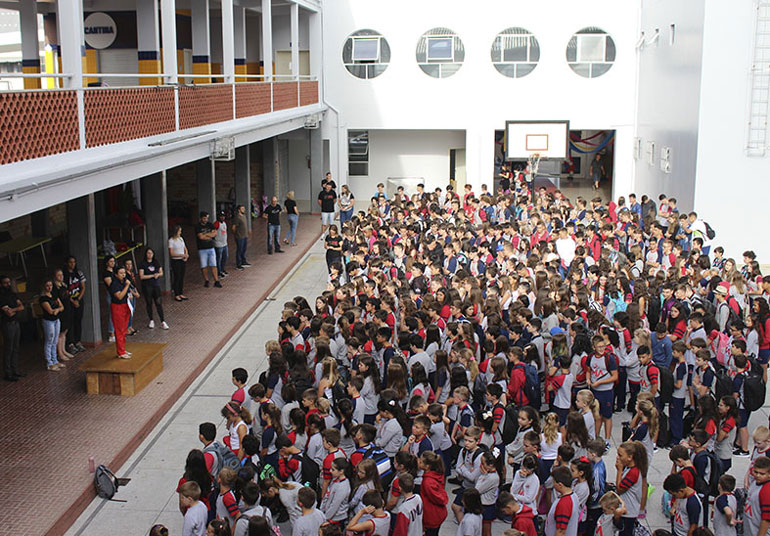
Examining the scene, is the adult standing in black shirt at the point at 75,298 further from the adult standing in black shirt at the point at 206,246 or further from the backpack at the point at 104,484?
the backpack at the point at 104,484

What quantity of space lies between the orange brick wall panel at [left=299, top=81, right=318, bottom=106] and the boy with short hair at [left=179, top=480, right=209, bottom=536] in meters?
18.8

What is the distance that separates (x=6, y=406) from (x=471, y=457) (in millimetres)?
6848

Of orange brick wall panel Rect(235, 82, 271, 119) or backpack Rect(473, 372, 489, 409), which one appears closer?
backpack Rect(473, 372, 489, 409)

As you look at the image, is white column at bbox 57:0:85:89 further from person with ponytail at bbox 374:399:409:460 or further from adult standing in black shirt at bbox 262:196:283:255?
adult standing in black shirt at bbox 262:196:283:255

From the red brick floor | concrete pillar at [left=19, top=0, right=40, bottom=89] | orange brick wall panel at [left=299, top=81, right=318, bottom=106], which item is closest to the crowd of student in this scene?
the red brick floor

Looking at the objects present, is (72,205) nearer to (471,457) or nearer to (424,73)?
(471,457)

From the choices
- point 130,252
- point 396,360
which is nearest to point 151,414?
point 396,360

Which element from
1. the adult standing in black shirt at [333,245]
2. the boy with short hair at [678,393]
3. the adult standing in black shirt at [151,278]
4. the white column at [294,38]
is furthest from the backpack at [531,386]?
the white column at [294,38]

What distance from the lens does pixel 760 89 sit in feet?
62.6

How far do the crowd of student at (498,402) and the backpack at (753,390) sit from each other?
0.02 metres

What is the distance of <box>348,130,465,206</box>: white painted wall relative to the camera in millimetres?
29984

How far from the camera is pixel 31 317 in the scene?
14664 mm

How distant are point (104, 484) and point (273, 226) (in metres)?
12.2

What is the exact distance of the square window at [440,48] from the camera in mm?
27281
